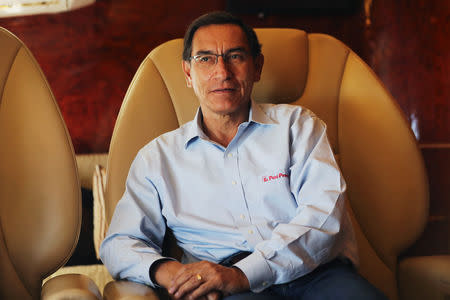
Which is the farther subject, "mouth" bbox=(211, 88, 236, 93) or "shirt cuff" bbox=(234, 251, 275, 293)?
"mouth" bbox=(211, 88, 236, 93)

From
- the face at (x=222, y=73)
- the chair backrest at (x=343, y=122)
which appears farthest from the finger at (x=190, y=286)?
the face at (x=222, y=73)

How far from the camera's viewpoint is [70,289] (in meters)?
1.11

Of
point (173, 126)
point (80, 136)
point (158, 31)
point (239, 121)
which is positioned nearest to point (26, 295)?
point (173, 126)

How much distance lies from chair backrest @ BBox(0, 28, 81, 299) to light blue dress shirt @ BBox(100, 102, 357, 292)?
0.15m

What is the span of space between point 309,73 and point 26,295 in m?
1.03

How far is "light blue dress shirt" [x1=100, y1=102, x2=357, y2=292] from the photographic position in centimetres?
131

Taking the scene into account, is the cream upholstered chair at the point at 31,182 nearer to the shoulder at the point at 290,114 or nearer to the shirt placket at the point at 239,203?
the shirt placket at the point at 239,203

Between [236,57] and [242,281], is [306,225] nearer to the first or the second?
[242,281]

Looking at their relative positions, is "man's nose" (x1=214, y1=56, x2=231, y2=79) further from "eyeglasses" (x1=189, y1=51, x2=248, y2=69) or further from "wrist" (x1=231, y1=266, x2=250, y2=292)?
"wrist" (x1=231, y1=266, x2=250, y2=292)

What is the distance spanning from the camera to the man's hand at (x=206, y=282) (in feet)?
4.07

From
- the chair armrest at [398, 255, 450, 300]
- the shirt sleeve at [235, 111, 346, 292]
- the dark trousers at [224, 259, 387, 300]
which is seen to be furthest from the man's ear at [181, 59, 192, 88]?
the chair armrest at [398, 255, 450, 300]

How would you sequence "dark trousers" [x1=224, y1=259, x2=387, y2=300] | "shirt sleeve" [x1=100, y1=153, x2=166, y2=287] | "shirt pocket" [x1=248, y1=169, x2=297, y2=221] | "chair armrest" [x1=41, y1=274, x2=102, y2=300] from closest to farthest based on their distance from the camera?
"chair armrest" [x1=41, y1=274, x2=102, y2=300] → "dark trousers" [x1=224, y1=259, x2=387, y2=300] → "shirt sleeve" [x1=100, y1=153, x2=166, y2=287] → "shirt pocket" [x1=248, y1=169, x2=297, y2=221]

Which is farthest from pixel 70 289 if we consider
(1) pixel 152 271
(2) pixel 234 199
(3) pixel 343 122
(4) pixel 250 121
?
(3) pixel 343 122

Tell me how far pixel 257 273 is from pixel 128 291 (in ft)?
0.98
